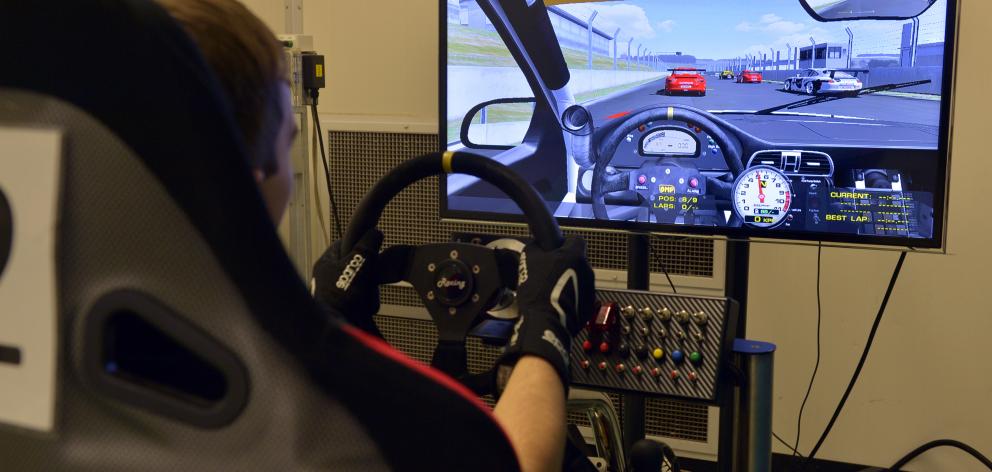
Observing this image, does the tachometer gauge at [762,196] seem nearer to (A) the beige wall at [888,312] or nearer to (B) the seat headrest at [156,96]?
(A) the beige wall at [888,312]

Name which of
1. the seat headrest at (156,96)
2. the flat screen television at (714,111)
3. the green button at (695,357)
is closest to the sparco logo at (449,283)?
the green button at (695,357)

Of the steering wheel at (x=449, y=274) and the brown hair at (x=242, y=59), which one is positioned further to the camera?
the steering wheel at (x=449, y=274)

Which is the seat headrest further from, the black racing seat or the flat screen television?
the flat screen television

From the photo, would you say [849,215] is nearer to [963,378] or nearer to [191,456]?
[963,378]

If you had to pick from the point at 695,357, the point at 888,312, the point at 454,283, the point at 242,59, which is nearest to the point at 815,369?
the point at 888,312

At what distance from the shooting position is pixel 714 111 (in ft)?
7.66

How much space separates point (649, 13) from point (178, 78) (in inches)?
76.2

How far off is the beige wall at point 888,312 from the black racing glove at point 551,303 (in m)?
1.79

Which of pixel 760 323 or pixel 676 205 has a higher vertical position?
pixel 676 205

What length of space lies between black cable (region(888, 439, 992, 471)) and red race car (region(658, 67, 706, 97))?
139 cm

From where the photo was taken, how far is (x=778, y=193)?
2.28 metres

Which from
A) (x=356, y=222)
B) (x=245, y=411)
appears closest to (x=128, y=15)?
(x=245, y=411)

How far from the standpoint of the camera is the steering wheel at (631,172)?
2.33 metres

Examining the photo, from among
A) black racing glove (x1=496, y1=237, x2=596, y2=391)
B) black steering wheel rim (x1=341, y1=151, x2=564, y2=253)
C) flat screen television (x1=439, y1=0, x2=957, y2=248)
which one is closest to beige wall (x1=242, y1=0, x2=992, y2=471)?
flat screen television (x1=439, y1=0, x2=957, y2=248)
